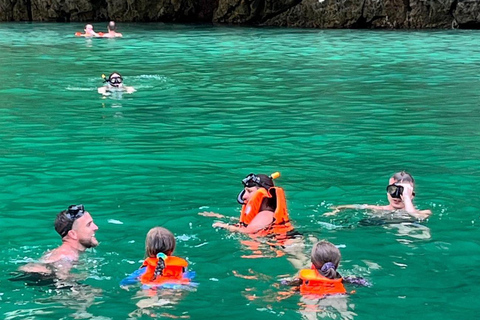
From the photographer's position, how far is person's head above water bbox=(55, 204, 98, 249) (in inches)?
296

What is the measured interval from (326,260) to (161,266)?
144cm

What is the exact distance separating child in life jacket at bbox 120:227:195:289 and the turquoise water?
0.54ft

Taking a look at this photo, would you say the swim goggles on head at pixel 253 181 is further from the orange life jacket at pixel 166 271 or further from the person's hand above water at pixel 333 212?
the orange life jacket at pixel 166 271

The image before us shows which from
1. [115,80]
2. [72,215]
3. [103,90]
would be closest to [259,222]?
[72,215]

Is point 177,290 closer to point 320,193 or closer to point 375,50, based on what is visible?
point 320,193

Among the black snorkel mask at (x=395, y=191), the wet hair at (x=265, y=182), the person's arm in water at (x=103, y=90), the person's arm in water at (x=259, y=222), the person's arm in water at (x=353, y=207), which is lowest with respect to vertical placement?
the person's arm in water at (x=353, y=207)

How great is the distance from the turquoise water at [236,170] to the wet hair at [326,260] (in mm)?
275

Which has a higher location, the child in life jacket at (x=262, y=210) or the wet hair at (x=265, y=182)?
the wet hair at (x=265, y=182)

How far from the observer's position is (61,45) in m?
31.0

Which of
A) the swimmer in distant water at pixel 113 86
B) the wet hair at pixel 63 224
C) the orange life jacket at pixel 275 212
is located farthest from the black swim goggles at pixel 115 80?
the wet hair at pixel 63 224

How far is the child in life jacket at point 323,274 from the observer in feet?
21.0

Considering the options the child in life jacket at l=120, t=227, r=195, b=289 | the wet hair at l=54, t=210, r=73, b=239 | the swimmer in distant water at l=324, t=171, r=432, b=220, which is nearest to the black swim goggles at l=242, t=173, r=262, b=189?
the swimmer in distant water at l=324, t=171, r=432, b=220

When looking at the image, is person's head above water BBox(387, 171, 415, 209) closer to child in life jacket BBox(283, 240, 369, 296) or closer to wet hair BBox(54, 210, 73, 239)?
child in life jacket BBox(283, 240, 369, 296)

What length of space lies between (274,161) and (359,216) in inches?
115
